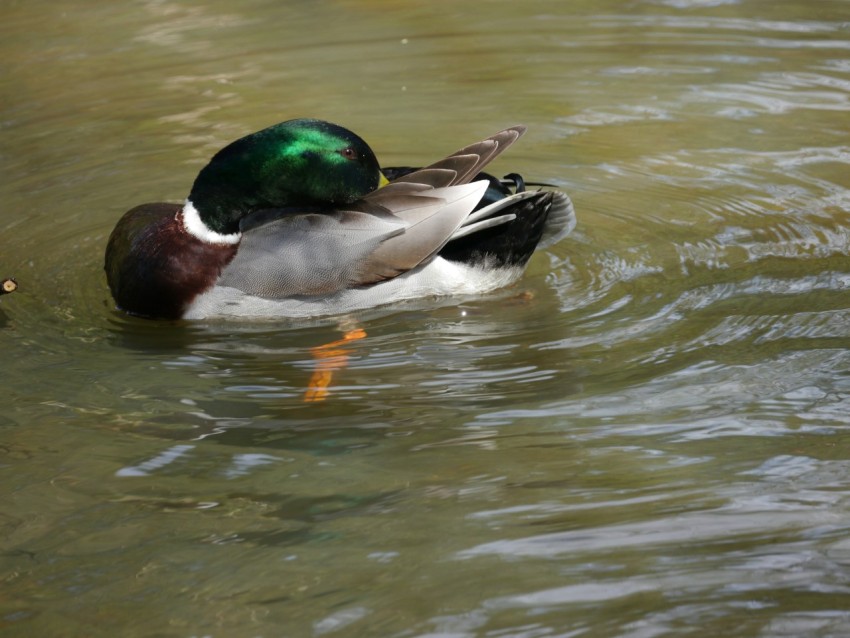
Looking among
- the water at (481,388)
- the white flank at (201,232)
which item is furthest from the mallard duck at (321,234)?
the water at (481,388)

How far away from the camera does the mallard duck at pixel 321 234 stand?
489 cm

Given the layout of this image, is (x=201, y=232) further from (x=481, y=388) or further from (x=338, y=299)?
(x=481, y=388)

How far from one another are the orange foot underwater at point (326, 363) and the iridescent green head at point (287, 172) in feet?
2.03

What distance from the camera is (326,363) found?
15.0 ft

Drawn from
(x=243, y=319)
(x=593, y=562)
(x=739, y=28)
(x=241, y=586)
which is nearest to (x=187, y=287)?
(x=243, y=319)

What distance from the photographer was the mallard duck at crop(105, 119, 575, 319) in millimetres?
4895

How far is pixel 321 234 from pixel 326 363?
1.89ft

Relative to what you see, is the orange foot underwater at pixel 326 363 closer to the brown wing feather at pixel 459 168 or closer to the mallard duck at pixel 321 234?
the mallard duck at pixel 321 234

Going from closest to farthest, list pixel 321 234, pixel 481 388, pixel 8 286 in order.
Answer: pixel 481 388 < pixel 321 234 < pixel 8 286

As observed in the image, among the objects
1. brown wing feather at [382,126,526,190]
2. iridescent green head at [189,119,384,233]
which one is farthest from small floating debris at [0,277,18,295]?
brown wing feather at [382,126,526,190]

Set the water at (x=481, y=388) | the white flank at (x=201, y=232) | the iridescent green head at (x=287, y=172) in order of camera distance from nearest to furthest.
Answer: the water at (x=481, y=388) < the iridescent green head at (x=287, y=172) < the white flank at (x=201, y=232)

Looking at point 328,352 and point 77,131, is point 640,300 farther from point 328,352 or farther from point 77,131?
point 77,131

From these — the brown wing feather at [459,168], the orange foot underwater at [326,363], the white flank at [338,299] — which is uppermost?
the brown wing feather at [459,168]

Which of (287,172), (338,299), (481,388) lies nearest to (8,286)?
(287,172)
